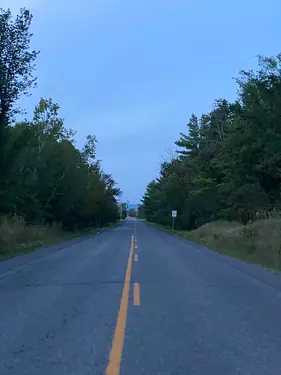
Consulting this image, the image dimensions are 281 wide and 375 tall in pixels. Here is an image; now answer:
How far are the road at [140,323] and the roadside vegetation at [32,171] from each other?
11429 millimetres

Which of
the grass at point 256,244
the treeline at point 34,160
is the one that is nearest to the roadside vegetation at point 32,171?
the treeline at point 34,160

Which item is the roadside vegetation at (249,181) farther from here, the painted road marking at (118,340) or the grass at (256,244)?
the painted road marking at (118,340)

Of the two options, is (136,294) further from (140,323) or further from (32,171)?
(32,171)

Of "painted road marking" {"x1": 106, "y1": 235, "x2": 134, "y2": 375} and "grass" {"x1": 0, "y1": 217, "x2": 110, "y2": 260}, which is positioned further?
"grass" {"x1": 0, "y1": 217, "x2": 110, "y2": 260}

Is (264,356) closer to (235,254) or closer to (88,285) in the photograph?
(88,285)

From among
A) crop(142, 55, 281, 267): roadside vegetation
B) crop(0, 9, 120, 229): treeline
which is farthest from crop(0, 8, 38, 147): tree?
crop(142, 55, 281, 267): roadside vegetation

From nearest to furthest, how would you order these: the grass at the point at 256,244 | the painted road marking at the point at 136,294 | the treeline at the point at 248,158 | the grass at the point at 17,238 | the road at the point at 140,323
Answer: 1. the road at the point at 140,323
2. the painted road marking at the point at 136,294
3. the grass at the point at 256,244
4. the grass at the point at 17,238
5. the treeline at the point at 248,158

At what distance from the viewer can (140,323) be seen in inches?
328

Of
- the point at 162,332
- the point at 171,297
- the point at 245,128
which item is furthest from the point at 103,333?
the point at 245,128

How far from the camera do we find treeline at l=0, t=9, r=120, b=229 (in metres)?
25.8

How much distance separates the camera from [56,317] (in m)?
8.91

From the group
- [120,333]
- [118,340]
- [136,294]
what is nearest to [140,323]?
[120,333]

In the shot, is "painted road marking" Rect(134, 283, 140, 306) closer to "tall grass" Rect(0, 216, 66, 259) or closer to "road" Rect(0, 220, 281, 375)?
"road" Rect(0, 220, 281, 375)

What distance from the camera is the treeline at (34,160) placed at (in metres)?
25.8
